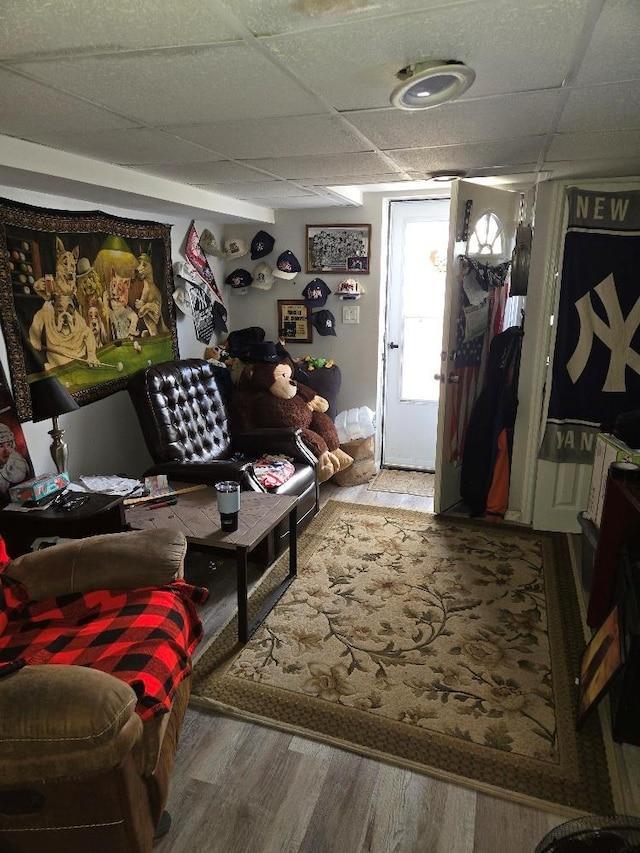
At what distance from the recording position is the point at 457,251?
9.95ft

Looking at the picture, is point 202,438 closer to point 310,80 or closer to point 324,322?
point 324,322

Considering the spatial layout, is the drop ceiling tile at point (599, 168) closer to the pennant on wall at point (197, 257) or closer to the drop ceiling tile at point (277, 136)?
the drop ceiling tile at point (277, 136)

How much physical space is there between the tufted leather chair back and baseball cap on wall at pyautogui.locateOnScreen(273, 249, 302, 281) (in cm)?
99

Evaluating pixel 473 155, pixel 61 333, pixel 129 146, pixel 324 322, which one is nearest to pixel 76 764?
pixel 129 146

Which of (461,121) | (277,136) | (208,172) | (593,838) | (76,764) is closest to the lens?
(593,838)

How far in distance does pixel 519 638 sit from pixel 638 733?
58 centimetres

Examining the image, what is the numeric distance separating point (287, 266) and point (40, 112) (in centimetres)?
254

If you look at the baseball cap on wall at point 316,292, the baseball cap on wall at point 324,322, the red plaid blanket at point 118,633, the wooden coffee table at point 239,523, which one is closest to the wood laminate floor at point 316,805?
the red plaid blanket at point 118,633

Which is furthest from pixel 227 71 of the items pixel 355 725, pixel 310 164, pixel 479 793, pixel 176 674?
pixel 479 793

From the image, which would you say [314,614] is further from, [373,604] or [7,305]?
[7,305]

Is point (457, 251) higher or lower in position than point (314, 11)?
lower

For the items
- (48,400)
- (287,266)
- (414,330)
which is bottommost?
(48,400)

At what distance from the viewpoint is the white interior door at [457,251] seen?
2982 mm

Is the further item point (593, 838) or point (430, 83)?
point (430, 83)
